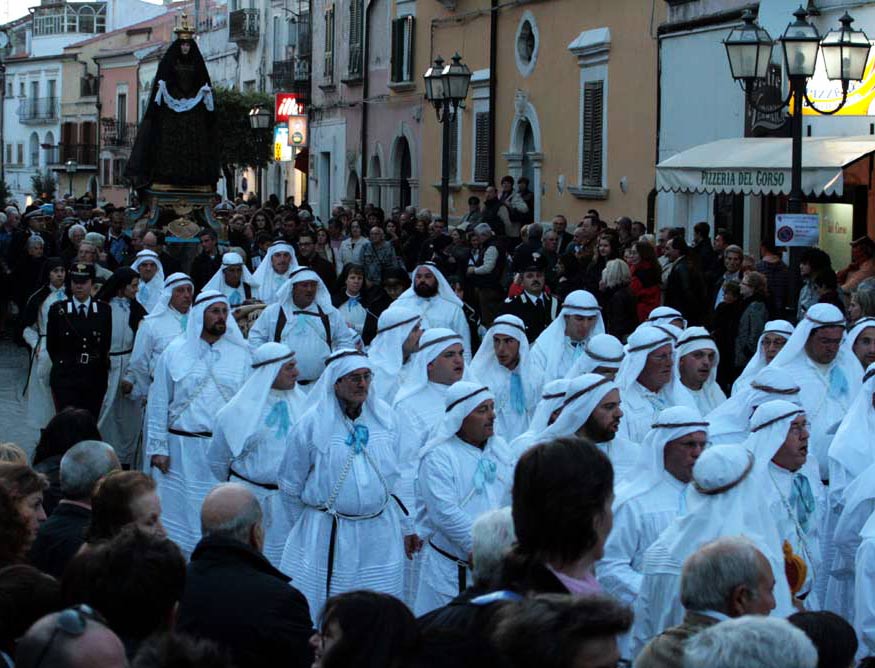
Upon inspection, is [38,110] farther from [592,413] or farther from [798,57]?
[592,413]

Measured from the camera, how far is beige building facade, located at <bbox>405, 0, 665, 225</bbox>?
2484 cm

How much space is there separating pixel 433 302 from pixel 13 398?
5.75 metres

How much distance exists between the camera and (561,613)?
4.30 meters

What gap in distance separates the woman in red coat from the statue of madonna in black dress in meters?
9.36

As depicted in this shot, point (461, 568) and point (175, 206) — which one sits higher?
point (175, 206)

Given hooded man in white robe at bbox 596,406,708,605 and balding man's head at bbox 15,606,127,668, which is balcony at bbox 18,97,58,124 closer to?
hooded man in white robe at bbox 596,406,708,605

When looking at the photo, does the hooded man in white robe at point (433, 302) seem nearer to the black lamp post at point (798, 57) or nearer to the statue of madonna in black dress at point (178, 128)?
the black lamp post at point (798, 57)

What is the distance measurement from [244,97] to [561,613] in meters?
47.9

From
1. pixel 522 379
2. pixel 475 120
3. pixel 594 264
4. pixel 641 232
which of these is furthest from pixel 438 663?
pixel 475 120

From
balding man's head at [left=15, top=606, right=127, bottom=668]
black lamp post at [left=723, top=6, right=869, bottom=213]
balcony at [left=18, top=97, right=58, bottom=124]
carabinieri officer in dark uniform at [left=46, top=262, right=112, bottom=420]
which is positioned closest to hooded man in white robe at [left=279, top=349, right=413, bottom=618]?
carabinieri officer in dark uniform at [left=46, top=262, right=112, bottom=420]

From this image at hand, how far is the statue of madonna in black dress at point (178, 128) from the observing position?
79.6 feet

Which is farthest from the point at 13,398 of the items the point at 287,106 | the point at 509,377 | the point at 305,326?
the point at 287,106

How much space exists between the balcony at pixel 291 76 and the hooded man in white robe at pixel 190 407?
34.3 m

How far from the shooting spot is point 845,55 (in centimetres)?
1465
